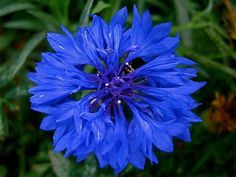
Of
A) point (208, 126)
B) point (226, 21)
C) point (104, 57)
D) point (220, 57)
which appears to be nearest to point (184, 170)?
point (208, 126)

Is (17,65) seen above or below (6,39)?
below

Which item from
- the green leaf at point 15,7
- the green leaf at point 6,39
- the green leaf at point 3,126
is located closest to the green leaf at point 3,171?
the green leaf at point 3,126

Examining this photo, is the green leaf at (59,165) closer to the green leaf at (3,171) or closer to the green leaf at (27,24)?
the green leaf at (3,171)

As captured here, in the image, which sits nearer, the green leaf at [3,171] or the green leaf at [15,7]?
the green leaf at [15,7]

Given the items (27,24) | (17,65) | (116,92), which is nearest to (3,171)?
(17,65)

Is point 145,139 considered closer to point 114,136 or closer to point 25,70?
point 114,136

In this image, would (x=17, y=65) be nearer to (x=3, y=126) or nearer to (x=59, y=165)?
(x=3, y=126)
